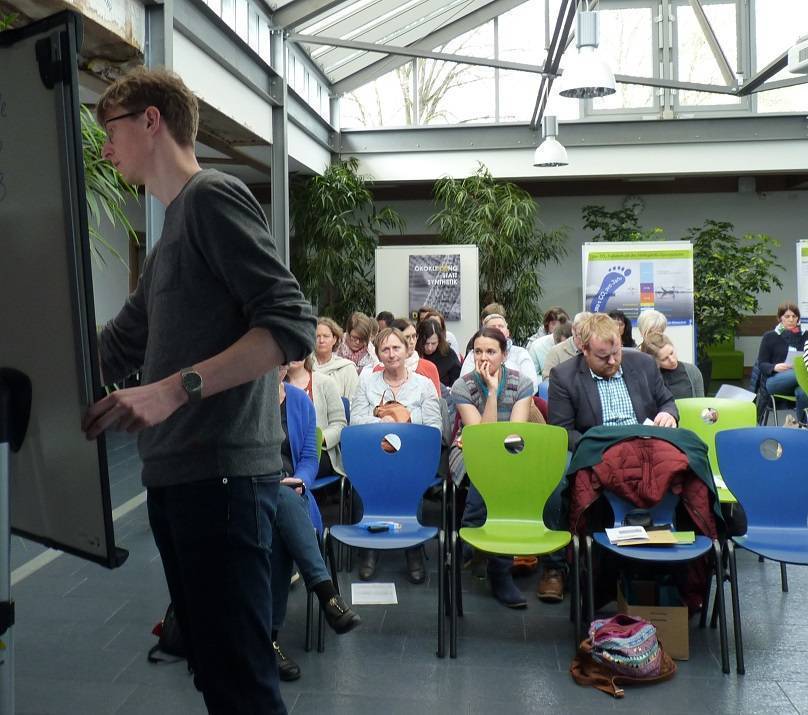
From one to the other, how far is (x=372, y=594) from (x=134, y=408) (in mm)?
3114

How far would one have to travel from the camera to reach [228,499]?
1485 millimetres

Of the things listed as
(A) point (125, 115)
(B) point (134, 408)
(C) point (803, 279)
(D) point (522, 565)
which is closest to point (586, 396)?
(D) point (522, 565)

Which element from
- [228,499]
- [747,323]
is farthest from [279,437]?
[747,323]

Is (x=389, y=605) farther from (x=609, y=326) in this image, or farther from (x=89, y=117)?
(x=89, y=117)

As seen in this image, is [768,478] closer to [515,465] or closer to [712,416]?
[712,416]

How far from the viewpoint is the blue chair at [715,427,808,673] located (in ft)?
12.2

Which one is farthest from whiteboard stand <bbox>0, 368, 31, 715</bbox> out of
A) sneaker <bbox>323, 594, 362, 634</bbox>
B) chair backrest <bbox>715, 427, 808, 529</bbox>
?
chair backrest <bbox>715, 427, 808, 529</bbox>

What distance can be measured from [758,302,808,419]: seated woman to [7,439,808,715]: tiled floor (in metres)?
4.63

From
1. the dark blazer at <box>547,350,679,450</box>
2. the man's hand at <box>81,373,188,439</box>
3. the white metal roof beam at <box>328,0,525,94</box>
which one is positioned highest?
the white metal roof beam at <box>328,0,525,94</box>

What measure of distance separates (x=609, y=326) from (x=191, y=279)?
10.5 feet

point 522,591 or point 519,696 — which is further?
point 522,591

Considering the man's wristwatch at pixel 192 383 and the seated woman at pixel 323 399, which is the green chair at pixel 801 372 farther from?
the man's wristwatch at pixel 192 383

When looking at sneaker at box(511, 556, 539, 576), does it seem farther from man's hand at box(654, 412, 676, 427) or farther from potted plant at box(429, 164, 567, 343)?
potted plant at box(429, 164, 567, 343)

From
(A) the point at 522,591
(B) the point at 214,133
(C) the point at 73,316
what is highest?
(B) the point at 214,133
